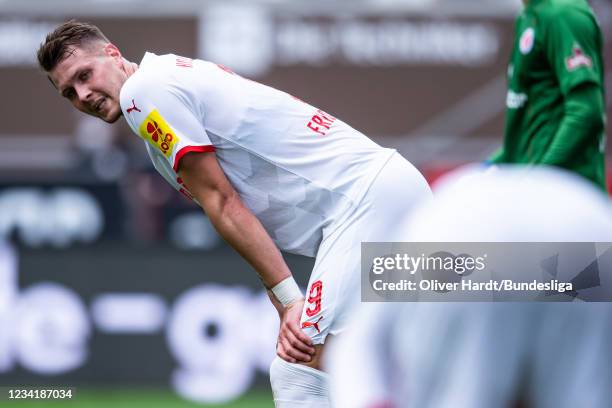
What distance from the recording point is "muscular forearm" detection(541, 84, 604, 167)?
3.79 meters

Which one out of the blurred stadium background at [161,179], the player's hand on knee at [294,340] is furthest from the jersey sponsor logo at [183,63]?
the blurred stadium background at [161,179]

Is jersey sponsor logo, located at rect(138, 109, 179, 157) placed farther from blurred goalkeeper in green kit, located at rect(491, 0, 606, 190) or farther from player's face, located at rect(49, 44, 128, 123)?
blurred goalkeeper in green kit, located at rect(491, 0, 606, 190)

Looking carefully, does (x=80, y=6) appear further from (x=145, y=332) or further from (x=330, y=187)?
(x=330, y=187)

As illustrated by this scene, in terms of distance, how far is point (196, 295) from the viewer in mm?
6691

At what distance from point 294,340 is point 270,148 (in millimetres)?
537

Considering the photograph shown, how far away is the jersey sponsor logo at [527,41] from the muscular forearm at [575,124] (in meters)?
0.26

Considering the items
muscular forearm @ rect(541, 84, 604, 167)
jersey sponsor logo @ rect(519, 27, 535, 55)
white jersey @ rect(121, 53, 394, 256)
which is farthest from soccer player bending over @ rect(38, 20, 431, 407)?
jersey sponsor logo @ rect(519, 27, 535, 55)

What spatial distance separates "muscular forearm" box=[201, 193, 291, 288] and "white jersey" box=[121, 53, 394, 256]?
6.0 inches

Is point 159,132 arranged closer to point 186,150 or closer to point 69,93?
point 186,150

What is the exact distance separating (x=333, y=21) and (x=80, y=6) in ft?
11.7

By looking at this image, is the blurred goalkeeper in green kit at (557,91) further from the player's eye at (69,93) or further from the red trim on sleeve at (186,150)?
the player's eye at (69,93)

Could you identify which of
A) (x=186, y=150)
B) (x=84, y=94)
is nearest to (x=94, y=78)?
(x=84, y=94)

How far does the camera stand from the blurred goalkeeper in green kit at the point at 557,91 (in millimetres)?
3791

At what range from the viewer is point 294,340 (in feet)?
9.63
